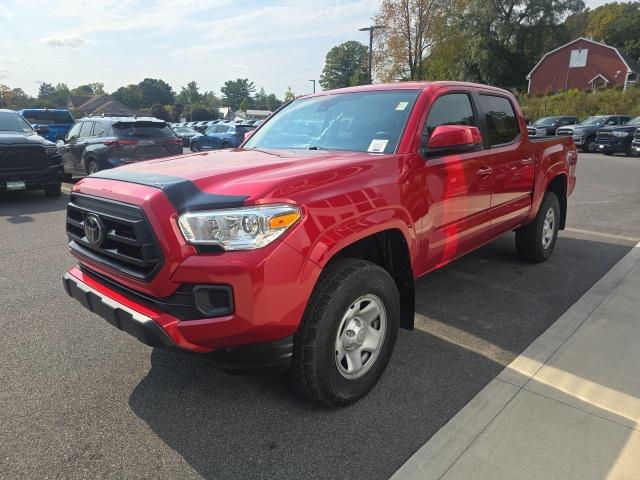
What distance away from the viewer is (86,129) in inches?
436

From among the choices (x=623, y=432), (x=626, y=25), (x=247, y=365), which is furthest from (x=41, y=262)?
(x=626, y=25)

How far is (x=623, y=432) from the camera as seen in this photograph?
2486 mm

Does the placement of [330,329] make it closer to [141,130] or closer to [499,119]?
[499,119]

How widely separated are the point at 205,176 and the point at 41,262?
13.0 feet

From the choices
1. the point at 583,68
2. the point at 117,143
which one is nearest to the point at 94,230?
the point at 117,143

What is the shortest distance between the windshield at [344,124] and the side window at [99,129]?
7638 millimetres

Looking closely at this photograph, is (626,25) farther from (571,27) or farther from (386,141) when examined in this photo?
(386,141)

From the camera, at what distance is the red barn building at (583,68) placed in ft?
169

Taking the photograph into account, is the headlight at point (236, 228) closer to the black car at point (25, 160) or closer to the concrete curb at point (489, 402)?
the concrete curb at point (489, 402)

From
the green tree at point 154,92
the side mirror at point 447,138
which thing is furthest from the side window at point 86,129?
the green tree at point 154,92

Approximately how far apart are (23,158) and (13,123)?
1.46 m

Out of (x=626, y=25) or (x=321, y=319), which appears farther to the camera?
(x=626, y=25)

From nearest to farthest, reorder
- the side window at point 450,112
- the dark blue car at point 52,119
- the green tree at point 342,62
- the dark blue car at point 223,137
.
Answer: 1. the side window at point 450,112
2. the dark blue car at point 52,119
3. the dark blue car at point 223,137
4. the green tree at point 342,62

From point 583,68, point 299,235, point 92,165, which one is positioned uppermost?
point 583,68
